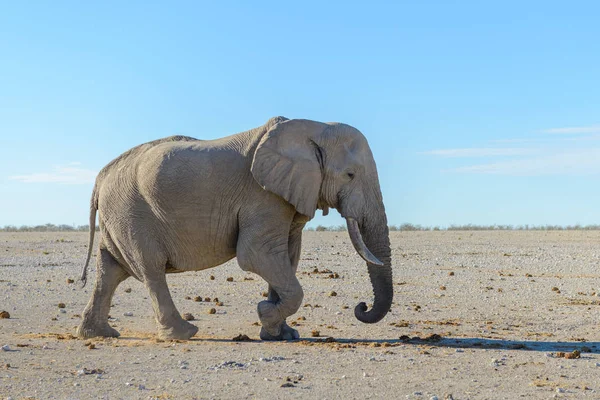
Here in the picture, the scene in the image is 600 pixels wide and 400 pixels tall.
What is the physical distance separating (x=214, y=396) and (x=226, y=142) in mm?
4482

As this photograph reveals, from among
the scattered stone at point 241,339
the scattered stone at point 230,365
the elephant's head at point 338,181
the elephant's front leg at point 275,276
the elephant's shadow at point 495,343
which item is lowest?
the scattered stone at point 230,365

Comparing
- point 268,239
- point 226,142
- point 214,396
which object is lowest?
point 214,396

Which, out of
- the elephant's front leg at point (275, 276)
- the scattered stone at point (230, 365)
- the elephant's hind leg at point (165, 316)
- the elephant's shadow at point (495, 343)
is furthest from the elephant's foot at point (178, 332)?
the scattered stone at point (230, 365)

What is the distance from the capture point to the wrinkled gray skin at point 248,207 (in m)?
11.6

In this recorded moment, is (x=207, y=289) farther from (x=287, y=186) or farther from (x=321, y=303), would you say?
(x=287, y=186)

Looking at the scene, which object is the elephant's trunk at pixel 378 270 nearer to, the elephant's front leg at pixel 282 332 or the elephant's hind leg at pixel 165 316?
the elephant's front leg at pixel 282 332

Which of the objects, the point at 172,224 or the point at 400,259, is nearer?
the point at 172,224

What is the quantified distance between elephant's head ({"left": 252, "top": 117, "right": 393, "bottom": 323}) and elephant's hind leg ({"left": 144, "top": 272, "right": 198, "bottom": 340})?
2.02 metres

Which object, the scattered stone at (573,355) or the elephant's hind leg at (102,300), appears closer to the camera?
the scattered stone at (573,355)

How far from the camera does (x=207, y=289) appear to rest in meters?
18.3

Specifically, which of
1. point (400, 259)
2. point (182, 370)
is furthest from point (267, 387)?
point (400, 259)

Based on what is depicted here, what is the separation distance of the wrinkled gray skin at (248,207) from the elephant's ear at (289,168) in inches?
0.5

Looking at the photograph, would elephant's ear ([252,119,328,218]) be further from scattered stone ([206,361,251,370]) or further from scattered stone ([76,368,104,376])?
scattered stone ([76,368,104,376])

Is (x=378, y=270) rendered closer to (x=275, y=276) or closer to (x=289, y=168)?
(x=275, y=276)
